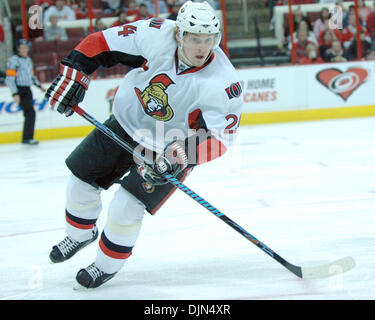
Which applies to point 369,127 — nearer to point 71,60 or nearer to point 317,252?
point 317,252

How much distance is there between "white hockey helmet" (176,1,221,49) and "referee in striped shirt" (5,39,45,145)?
5.00 m

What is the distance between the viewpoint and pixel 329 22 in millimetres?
8469

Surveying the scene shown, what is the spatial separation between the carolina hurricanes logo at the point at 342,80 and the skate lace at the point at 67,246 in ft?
20.2

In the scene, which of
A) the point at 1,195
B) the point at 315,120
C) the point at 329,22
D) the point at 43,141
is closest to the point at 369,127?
the point at 315,120

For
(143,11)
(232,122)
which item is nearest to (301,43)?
(143,11)

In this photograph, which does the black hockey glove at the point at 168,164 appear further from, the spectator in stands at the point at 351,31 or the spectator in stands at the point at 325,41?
the spectator in stands at the point at 351,31

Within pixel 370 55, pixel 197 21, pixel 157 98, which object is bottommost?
pixel 370 55

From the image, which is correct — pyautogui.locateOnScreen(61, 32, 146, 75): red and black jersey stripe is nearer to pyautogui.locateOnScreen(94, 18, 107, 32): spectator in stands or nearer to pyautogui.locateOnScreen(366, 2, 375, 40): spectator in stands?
pyautogui.locateOnScreen(94, 18, 107, 32): spectator in stands

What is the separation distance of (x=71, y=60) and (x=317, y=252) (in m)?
1.29

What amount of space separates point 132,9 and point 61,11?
2.90ft

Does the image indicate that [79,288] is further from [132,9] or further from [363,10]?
[363,10]

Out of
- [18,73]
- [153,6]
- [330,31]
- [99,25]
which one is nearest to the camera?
[18,73]

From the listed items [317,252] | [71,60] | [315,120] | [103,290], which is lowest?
[315,120]

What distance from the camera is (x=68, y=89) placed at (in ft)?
8.18
